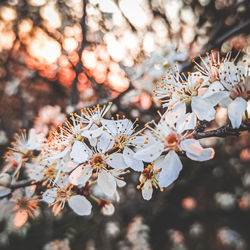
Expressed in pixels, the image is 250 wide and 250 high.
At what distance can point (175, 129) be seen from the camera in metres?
0.79

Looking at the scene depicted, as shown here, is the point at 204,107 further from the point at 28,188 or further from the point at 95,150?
the point at 28,188

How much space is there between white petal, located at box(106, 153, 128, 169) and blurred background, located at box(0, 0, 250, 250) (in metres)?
0.76

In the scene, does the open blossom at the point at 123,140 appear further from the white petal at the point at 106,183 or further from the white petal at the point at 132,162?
the white petal at the point at 106,183

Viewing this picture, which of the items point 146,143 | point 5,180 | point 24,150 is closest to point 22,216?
point 24,150

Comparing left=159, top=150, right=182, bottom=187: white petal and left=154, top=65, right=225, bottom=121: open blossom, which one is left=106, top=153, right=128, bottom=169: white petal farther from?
left=154, top=65, right=225, bottom=121: open blossom

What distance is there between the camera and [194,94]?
840 mm

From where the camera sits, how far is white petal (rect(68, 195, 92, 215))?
0.91m

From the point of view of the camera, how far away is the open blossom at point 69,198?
92cm

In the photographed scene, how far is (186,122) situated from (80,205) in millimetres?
549

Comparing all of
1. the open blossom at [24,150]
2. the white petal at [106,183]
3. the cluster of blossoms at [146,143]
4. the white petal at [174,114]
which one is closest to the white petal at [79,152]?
the cluster of blossoms at [146,143]

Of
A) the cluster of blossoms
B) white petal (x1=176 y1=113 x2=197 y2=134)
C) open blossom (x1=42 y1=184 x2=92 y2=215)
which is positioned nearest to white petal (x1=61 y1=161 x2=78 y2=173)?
the cluster of blossoms

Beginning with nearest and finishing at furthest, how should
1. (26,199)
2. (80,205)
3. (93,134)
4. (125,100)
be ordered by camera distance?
(93,134) → (80,205) → (26,199) → (125,100)

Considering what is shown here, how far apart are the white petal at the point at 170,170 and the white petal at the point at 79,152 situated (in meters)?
0.28

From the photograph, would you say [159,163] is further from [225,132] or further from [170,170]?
[225,132]
